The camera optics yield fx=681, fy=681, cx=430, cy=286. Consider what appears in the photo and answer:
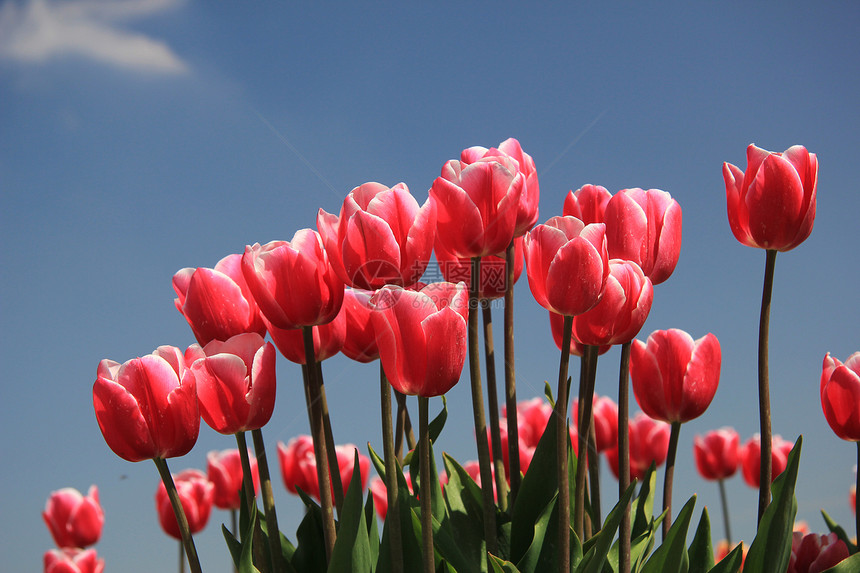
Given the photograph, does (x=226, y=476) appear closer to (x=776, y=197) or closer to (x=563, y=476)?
(x=563, y=476)

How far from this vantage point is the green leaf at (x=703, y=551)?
216cm

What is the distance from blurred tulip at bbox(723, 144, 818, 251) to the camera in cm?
222

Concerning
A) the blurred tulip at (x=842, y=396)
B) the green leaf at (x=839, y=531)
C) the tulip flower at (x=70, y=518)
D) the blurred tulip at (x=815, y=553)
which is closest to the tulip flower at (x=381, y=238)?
the blurred tulip at (x=842, y=396)

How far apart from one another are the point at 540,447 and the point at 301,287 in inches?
36.5

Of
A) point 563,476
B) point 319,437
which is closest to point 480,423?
point 563,476

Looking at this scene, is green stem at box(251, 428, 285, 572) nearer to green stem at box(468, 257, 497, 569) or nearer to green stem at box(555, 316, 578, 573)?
Result: green stem at box(468, 257, 497, 569)

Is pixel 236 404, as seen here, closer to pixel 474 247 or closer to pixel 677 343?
pixel 474 247

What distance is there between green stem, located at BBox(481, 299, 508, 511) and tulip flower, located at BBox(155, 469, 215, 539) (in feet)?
7.93

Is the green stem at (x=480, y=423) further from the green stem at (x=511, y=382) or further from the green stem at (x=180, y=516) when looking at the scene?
the green stem at (x=180, y=516)

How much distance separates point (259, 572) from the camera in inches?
74.9

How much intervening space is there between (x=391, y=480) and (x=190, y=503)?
110 inches

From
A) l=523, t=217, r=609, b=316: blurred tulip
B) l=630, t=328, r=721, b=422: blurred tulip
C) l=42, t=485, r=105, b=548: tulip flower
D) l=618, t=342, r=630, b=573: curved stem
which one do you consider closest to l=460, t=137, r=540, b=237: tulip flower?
l=523, t=217, r=609, b=316: blurred tulip

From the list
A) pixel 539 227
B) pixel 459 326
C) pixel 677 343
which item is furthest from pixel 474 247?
pixel 677 343

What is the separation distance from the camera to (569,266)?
66.8 inches
